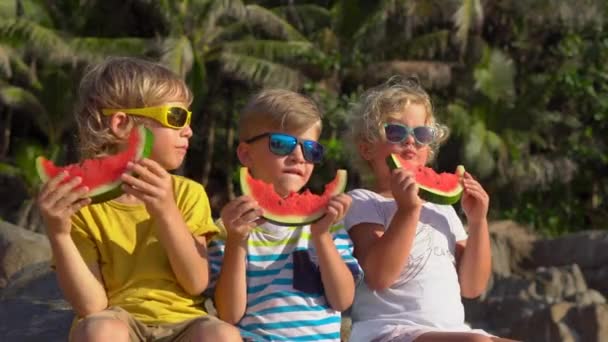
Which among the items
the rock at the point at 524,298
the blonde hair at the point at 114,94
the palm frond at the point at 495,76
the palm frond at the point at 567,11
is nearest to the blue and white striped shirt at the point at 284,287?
the blonde hair at the point at 114,94

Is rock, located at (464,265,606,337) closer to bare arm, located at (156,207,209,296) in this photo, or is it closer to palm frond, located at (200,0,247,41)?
bare arm, located at (156,207,209,296)

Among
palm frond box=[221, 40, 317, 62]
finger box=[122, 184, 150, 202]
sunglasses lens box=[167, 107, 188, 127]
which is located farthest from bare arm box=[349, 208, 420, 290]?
palm frond box=[221, 40, 317, 62]

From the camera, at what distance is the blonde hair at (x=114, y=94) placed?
4.52 metres

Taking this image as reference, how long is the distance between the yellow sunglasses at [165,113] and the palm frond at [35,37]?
2324 centimetres

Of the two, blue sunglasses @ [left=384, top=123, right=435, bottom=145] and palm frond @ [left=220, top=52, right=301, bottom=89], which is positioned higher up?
blue sunglasses @ [left=384, top=123, right=435, bottom=145]

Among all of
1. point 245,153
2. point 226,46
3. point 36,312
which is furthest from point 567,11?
point 245,153

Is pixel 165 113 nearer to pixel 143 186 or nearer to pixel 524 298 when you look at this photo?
pixel 143 186

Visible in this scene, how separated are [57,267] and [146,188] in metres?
0.47

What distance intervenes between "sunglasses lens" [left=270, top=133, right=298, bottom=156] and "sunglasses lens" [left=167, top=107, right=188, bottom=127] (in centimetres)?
39

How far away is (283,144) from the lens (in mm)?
4535

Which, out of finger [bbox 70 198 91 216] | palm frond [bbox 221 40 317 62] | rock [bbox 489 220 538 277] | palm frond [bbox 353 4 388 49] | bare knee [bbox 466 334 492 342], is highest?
finger [bbox 70 198 91 216]

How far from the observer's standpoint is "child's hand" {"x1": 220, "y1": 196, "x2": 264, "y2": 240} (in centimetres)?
415

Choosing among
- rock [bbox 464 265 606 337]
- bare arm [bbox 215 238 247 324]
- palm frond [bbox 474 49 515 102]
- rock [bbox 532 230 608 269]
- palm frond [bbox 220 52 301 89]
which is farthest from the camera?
palm frond [bbox 220 52 301 89]

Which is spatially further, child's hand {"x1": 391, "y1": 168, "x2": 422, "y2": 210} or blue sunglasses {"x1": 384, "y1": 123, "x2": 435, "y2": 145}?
blue sunglasses {"x1": 384, "y1": 123, "x2": 435, "y2": 145}
